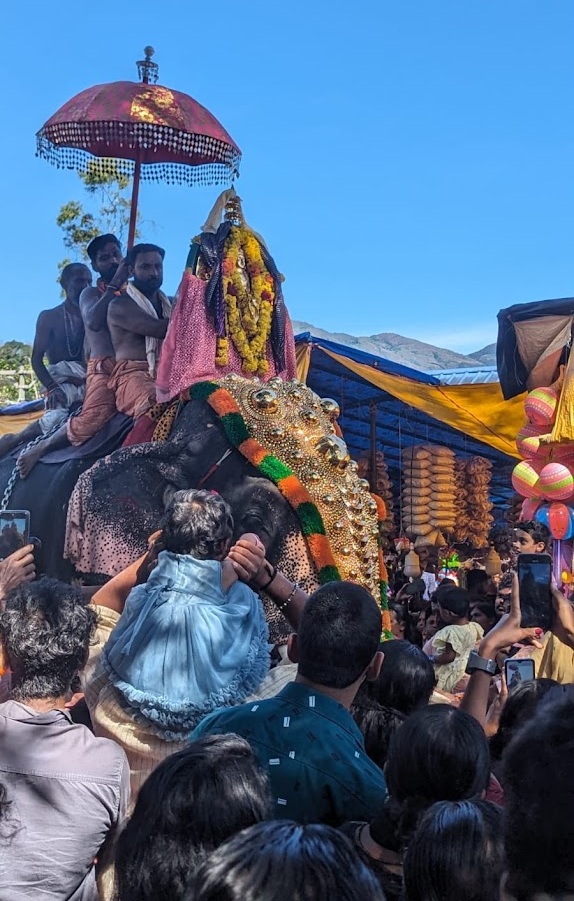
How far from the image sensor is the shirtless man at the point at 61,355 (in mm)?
6453

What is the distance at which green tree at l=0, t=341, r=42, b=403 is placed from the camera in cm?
1711

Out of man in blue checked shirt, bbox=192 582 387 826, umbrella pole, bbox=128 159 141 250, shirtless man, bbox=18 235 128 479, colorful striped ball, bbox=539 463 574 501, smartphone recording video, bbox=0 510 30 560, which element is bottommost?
man in blue checked shirt, bbox=192 582 387 826

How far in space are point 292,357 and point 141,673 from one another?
9.42ft

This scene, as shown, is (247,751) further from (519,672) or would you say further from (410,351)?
(410,351)

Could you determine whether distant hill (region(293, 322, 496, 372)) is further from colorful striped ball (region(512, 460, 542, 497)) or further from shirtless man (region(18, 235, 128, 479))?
shirtless man (region(18, 235, 128, 479))

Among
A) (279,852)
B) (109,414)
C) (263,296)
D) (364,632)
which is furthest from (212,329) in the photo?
(279,852)

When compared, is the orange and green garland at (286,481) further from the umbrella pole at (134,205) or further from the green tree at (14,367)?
the green tree at (14,367)

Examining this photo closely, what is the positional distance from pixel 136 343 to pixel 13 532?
1.41m

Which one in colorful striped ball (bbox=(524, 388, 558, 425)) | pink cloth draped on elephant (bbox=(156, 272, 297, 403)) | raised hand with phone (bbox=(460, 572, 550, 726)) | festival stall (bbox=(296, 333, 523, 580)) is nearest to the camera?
raised hand with phone (bbox=(460, 572, 550, 726))

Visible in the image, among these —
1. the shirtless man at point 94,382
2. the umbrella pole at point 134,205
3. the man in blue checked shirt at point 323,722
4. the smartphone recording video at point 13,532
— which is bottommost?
the man in blue checked shirt at point 323,722

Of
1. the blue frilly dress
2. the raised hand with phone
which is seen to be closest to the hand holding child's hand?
the blue frilly dress

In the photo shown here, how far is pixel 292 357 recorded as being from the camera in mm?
5402

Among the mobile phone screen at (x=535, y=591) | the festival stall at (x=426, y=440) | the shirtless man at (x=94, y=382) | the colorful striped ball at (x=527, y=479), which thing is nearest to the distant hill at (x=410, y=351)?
the festival stall at (x=426, y=440)

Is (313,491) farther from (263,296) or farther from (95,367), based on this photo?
(95,367)
